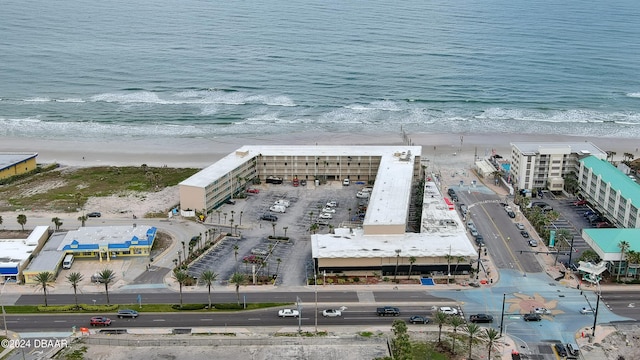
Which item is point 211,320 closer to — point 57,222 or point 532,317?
point 532,317

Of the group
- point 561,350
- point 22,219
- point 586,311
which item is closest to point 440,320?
point 561,350

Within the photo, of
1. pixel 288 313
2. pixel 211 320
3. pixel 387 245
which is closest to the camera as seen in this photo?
pixel 211 320

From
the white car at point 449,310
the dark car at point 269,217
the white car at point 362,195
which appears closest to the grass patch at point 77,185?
the dark car at point 269,217

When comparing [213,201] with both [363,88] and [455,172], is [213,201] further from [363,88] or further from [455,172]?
[363,88]

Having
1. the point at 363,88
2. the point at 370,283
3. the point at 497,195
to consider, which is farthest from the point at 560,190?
the point at 363,88

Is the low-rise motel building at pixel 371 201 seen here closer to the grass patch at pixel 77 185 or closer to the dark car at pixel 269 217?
the dark car at pixel 269 217
